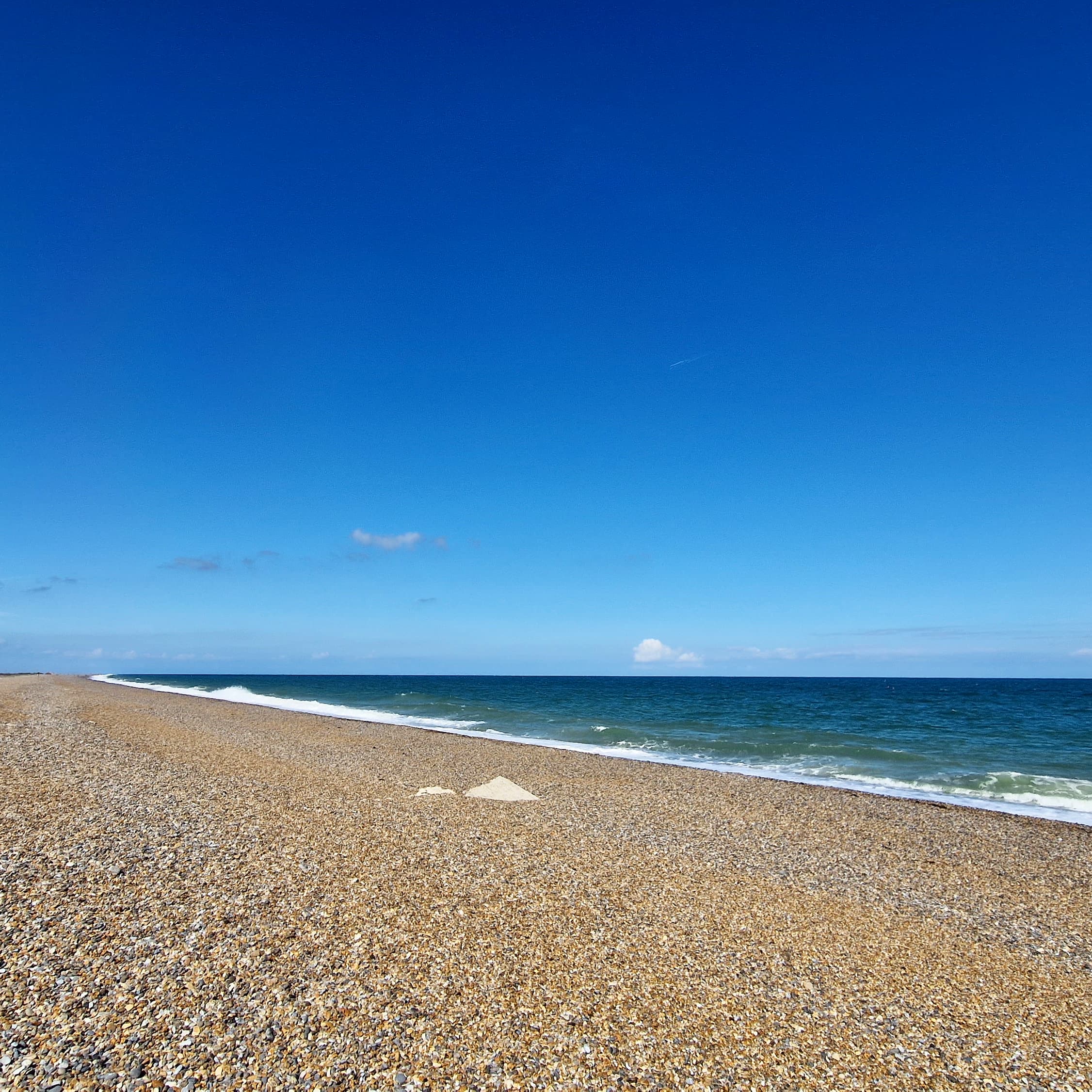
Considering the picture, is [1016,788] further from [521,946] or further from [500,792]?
[521,946]

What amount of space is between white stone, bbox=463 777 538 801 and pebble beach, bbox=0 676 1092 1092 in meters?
0.60

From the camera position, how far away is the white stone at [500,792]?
42.5 feet

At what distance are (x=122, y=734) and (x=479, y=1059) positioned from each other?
2080cm

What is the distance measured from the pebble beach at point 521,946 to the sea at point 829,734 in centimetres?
641

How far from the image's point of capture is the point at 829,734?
101ft

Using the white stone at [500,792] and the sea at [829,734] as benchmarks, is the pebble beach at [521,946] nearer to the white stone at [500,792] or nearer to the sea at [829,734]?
the white stone at [500,792]

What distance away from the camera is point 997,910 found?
7.87m

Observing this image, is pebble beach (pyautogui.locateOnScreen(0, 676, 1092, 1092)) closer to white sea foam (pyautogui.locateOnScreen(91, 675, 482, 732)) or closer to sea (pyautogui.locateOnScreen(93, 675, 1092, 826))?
sea (pyautogui.locateOnScreen(93, 675, 1092, 826))

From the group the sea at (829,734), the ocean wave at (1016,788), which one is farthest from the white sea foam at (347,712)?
the ocean wave at (1016,788)

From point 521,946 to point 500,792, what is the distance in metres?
7.23

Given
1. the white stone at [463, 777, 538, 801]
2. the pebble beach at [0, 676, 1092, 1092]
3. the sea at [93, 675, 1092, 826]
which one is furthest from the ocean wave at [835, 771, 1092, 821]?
the white stone at [463, 777, 538, 801]

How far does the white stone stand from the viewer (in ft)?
42.5

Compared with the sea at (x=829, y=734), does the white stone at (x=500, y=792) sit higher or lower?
higher

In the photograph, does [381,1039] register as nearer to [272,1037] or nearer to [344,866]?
[272,1037]
